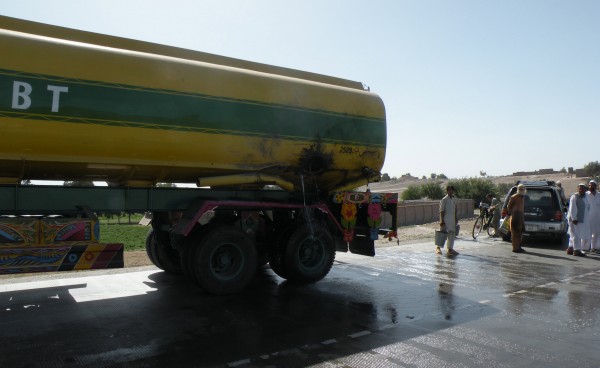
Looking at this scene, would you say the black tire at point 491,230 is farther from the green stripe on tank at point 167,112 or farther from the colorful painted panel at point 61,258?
the colorful painted panel at point 61,258

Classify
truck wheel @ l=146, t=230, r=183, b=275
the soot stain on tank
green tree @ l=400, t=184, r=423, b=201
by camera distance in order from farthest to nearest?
1. green tree @ l=400, t=184, r=423, b=201
2. truck wheel @ l=146, t=230, r=183, b=275
3. the soot stain on tank

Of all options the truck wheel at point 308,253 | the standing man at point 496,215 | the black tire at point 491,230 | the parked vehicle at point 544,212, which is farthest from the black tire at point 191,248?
the black tire at point 491,230

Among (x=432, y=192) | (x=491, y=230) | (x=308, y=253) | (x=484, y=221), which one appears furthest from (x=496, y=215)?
(x=432, y=192)

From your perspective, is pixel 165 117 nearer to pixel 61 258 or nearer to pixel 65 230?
pixel 65 230

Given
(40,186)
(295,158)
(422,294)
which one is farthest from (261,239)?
(40,186)

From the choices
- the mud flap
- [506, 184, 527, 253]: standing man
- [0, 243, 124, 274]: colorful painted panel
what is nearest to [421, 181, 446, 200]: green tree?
[506, 184, 527, 253]: standing man

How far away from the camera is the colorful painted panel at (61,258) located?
18.3 ft

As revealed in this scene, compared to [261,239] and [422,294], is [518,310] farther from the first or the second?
[261,239]

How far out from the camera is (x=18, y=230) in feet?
18.9

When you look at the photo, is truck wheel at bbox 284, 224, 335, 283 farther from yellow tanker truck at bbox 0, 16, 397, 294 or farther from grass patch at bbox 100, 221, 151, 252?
grass patch at bbox 100, 221, 151, 252

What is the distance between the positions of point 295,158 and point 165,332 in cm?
359

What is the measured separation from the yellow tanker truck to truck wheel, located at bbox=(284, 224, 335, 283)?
0.8 inches

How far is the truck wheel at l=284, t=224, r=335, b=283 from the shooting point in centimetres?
795

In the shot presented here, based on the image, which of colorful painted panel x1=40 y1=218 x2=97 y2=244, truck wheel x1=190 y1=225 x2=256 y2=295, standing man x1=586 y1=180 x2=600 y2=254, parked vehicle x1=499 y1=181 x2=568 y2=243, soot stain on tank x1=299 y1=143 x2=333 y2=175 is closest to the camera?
colorful painted panel x1=40 y1=218 x2=97 y2=244
